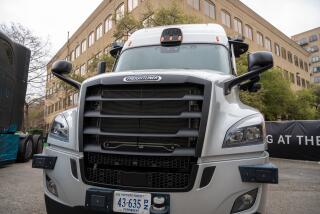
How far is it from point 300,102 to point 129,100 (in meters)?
37.0

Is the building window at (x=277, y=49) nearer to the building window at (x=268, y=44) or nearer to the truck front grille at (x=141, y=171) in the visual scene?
the building window at (x=268, y=44)

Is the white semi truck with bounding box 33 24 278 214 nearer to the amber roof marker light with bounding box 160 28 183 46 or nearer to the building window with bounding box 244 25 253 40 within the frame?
the amber roof marker light with bounding box 160 28 183 46

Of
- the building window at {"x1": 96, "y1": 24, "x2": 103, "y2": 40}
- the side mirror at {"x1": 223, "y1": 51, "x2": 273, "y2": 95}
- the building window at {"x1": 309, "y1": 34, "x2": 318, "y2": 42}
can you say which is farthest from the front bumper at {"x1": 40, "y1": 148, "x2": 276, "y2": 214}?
the building window at {"x1": 309, "y1": 34, "x2": 318, "y2": 42}

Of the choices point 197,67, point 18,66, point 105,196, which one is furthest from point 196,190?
point 18,66

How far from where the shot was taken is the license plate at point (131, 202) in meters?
2.75

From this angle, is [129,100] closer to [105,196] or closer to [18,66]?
[105,196]

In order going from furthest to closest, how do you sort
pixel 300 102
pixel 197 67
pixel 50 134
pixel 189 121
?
pixel 300 102 → pixel 197 67 → pixel 50 134 → pixel 189 121

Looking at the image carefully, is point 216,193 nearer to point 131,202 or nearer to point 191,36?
point 131,202

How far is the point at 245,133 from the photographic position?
2928 millimetres

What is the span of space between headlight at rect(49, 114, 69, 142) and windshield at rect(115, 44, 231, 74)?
162 cm

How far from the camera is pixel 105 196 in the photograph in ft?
9.25

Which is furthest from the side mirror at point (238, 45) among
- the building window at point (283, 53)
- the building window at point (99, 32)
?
the building window at point (283, 53)

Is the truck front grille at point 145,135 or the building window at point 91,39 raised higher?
the building window at point 91,39

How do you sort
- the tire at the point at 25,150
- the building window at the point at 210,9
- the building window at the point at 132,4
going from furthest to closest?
the building window at the point at 210,9
the building window at the point at 132,4
the tire at the point at 25,150
